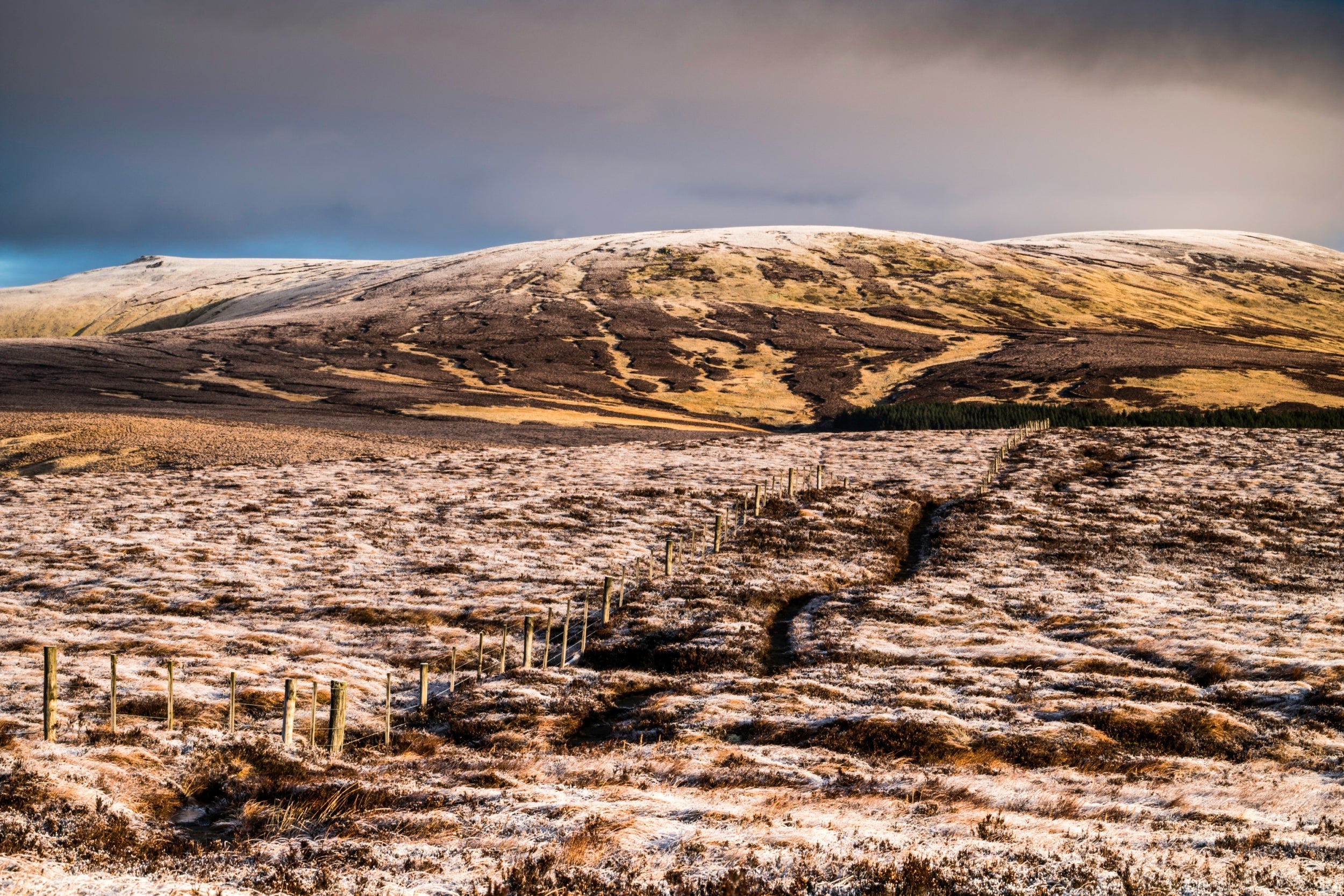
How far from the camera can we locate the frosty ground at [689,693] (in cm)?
998

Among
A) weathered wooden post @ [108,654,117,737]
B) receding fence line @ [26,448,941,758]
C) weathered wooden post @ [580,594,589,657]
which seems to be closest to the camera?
weathered wooden post @ [108,654,117,737]

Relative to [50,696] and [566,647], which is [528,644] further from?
[50,696]

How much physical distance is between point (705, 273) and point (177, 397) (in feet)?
398

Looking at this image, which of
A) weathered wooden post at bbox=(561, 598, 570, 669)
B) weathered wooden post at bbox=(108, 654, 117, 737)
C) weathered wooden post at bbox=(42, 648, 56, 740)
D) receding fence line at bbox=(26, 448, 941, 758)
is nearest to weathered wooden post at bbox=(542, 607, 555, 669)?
receding fence line at bbox=(26, 448, 941, 758)

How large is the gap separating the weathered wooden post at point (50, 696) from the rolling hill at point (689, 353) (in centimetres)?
5652

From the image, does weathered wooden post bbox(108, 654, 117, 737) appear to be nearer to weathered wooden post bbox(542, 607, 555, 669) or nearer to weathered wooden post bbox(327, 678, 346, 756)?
weathered wooden post bbox(327, 678, 346, 756)

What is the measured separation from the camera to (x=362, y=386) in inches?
4102

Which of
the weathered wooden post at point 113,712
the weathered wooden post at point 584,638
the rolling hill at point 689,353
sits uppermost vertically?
the rolling hill at point 689,353

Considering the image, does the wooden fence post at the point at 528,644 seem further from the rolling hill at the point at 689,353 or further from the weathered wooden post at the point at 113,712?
the rolling hill at the point at 689,353

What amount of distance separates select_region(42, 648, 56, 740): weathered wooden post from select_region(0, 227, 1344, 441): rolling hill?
56.5 m

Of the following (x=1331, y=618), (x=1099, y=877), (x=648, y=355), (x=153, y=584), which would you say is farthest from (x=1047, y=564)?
(x=648, y=355)

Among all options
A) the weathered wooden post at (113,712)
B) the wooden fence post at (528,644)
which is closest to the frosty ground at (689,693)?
the weathered wooden post at (113,712)

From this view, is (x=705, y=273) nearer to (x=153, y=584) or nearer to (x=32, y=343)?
(x=32, y=343)

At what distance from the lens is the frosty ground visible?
9977mm
